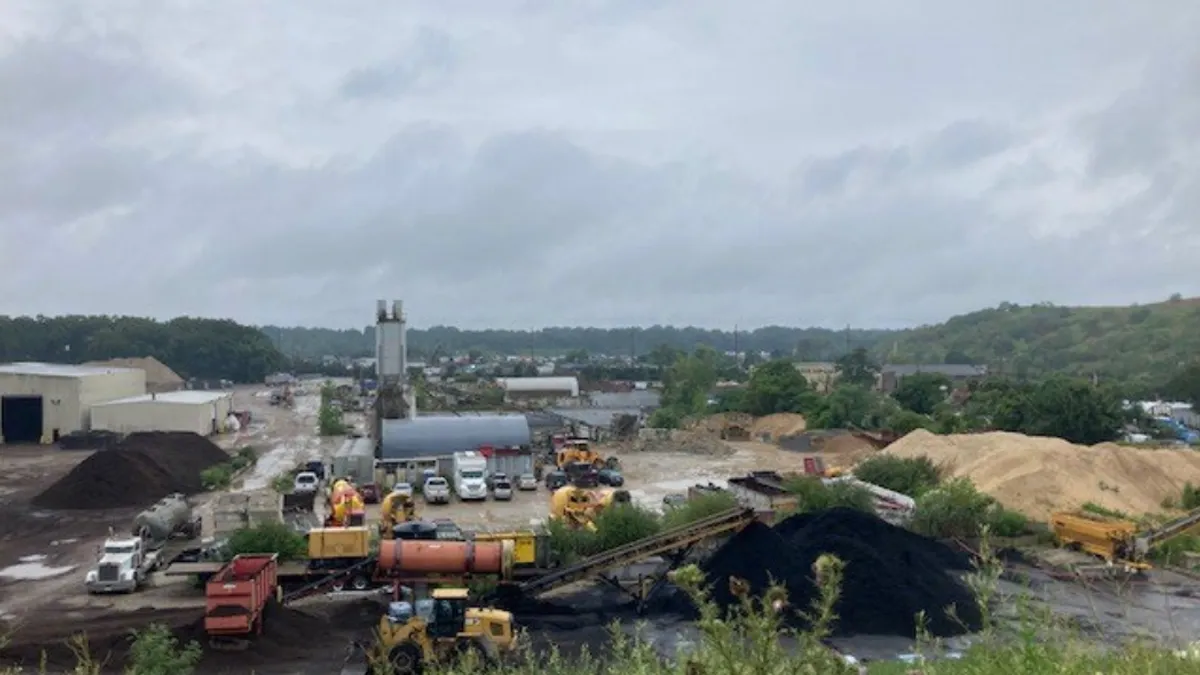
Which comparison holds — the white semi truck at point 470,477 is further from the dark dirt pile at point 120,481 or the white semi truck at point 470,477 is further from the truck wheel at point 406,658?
the truck wheel at point 406,658

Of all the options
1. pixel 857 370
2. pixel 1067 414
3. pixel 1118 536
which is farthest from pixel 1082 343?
pixel 1118 536

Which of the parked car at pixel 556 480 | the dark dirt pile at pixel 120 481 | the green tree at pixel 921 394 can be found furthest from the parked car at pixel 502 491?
A: the green tree at pixel 921 394

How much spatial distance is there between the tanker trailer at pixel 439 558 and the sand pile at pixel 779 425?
42033mm

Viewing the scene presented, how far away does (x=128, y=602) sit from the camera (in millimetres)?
21781

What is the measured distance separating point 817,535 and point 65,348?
5054 inches

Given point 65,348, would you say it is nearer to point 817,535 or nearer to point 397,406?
point 397,406

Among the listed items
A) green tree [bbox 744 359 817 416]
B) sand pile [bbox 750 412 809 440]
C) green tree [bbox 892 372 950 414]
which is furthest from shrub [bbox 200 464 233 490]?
green tree [bbox 892 372 950 414]

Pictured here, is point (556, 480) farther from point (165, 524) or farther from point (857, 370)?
point (857, 370)

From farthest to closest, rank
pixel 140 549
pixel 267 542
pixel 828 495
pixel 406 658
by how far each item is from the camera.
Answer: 1. pixel 828 495
2. pixel 140 549
3. pixel 267 542
4. pixel 406 658

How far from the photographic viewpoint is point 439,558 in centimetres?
2008

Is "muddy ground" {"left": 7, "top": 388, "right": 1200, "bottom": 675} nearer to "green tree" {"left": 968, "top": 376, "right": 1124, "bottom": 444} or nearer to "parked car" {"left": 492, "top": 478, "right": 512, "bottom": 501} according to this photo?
"parked car" {"left": 492, "top": 478, "right": 512, "bottom": 501}

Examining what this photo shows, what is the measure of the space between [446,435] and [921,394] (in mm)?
36518

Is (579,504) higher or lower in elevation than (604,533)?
higher

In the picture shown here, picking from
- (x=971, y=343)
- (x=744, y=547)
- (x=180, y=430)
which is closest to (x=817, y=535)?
(x=744, y=547)
